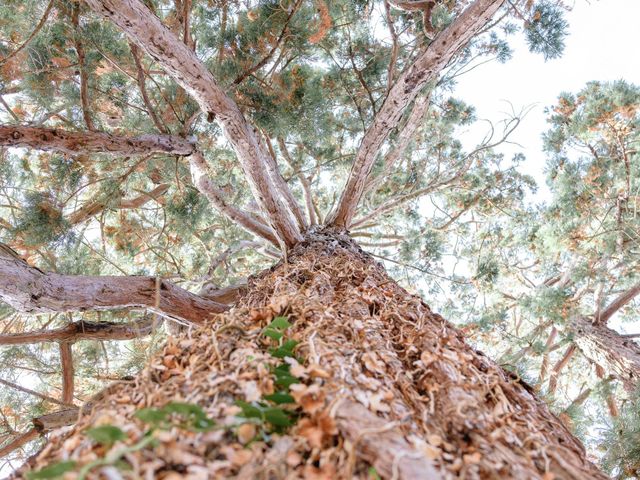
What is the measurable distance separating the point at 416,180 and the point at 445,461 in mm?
4881

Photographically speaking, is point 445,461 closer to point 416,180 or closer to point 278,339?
point 278,339

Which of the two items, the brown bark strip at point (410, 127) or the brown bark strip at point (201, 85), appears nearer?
the brown bark strip at point (201, 85)

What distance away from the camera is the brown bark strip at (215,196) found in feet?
10.2

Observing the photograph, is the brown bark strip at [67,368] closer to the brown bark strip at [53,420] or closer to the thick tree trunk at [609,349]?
the brown bark strip at [53,420]

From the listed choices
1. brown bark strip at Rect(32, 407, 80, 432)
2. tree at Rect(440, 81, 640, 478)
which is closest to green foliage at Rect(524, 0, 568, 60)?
tree at Rect(440, 81, 640, 478)

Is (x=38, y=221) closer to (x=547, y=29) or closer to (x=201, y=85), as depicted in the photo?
(x=201, y=85)

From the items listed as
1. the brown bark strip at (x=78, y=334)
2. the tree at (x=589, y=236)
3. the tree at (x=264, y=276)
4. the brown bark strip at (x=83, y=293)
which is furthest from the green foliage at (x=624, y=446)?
the brown bark strip at (x=78, y=334)

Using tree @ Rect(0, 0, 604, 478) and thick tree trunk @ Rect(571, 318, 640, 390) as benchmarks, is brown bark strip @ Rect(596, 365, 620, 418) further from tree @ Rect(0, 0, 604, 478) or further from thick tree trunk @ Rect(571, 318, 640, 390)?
tree @ Rect(0, 0, 604, 478)

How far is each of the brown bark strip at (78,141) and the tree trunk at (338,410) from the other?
1629mm

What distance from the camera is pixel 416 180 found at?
17.6 ft

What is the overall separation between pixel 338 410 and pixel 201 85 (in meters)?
2.11

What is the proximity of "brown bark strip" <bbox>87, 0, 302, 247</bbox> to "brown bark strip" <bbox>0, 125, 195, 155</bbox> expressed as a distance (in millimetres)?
434

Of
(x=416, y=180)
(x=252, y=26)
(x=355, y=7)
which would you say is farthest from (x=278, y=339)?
(x=416, y=180)

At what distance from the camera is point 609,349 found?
12.5 feet
